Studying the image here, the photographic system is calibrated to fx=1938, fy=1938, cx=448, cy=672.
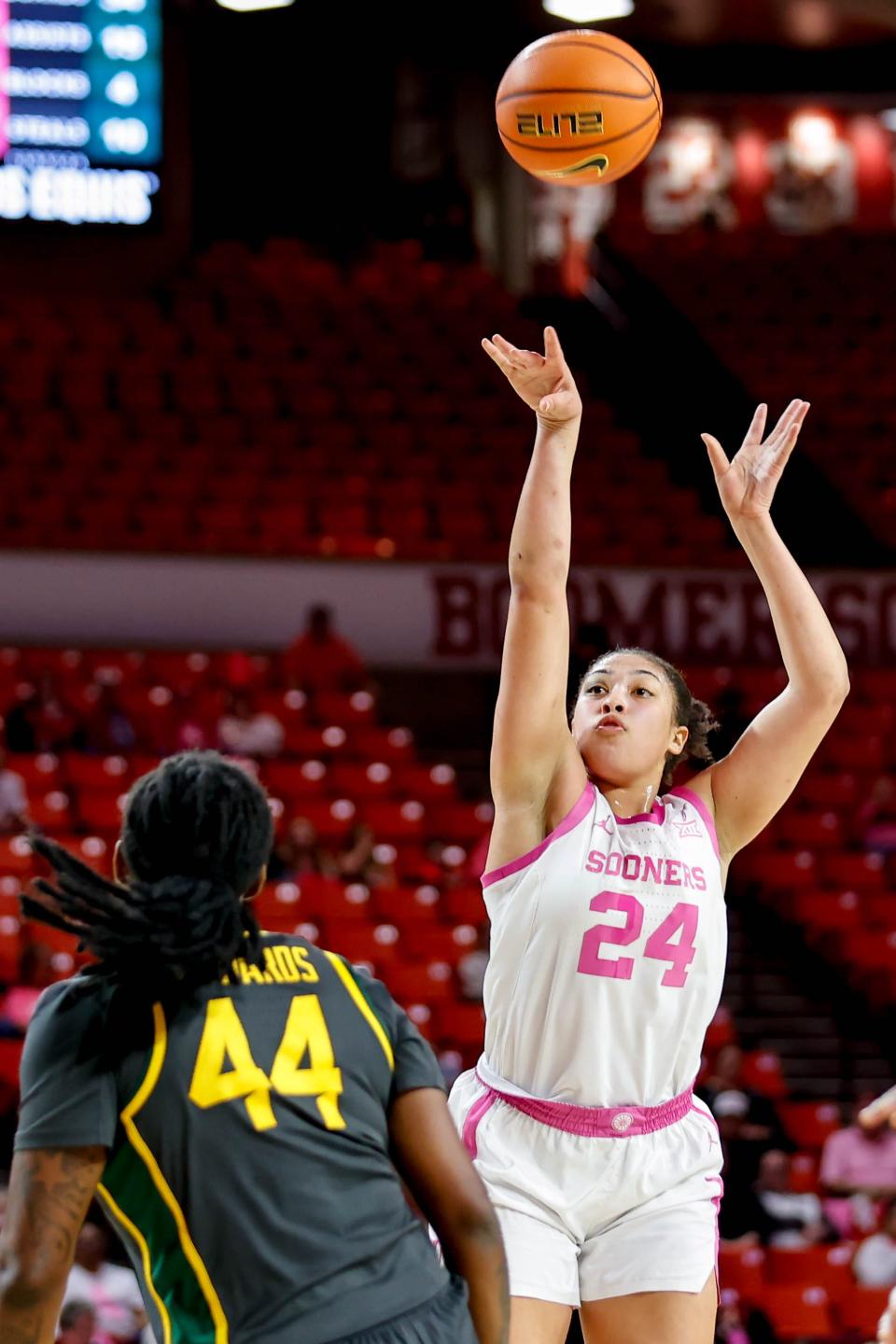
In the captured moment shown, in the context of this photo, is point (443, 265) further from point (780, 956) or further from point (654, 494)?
point (780, 956)

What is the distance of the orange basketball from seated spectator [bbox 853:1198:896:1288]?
17.0 ft

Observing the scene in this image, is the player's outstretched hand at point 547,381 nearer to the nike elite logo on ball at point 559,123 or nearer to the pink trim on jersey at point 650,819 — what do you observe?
the pink trim on jersey at point 650,819

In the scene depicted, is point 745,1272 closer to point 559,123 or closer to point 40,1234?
point 559,123

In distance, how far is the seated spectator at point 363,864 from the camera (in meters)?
10.5

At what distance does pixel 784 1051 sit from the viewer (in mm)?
11266

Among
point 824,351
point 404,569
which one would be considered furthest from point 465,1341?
point 824,351

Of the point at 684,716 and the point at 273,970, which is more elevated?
the point at 684,716

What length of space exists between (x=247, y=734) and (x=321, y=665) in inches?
51.0

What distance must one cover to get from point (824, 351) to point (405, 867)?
28.3 feet

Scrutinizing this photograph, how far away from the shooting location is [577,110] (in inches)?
194

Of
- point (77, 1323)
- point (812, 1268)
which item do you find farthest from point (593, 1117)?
point (812, 1268)

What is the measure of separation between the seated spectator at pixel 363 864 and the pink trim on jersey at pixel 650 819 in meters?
6.91

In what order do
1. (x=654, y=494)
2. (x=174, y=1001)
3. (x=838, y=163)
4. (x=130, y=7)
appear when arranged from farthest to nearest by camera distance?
(x=838, y=163), (x=654, y=494), (x=130, y=7), (x=174, y=1001)

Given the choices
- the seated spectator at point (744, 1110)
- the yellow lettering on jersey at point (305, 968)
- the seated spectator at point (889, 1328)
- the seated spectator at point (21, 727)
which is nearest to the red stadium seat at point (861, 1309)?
the seated spectator at point (744, 1110)
